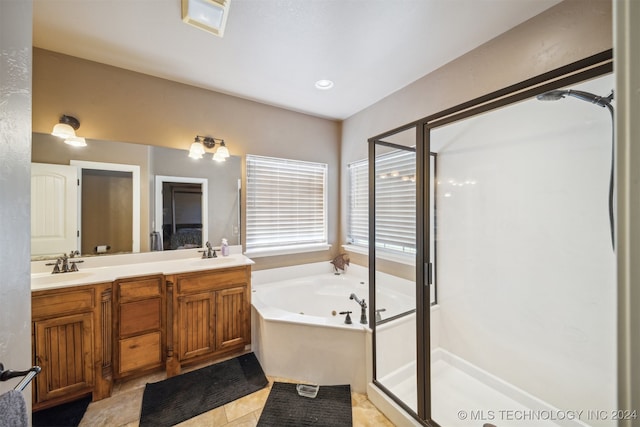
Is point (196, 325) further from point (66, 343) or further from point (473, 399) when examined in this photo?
point (473, 399)

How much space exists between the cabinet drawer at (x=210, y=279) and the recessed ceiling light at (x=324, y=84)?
1.85m

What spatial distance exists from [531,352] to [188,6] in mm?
3220

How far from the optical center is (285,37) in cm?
173

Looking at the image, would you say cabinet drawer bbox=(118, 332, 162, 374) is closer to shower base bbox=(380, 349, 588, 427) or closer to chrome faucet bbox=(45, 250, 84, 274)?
chrome faucet bbox=(45, 250, 84, 274)

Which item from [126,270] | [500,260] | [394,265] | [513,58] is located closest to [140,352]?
[126,270]

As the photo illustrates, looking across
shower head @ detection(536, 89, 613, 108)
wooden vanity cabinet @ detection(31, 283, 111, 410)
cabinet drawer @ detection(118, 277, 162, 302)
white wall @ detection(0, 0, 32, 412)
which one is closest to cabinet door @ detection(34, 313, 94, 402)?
wooden vanity cabinet @ detection(31, 283, 111, 410)

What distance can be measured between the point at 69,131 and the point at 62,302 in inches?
49.3

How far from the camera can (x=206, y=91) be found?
8.04ft

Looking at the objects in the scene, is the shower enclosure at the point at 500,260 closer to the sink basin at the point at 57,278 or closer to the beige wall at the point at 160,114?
the beige wall at the point at 160,114

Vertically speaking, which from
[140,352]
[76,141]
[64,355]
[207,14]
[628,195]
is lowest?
[140,352]

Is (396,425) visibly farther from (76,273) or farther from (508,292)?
(76,273)

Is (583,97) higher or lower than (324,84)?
lower

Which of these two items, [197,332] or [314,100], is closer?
[197,332]

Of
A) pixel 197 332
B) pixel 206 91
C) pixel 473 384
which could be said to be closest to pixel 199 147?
pixel 206 91
